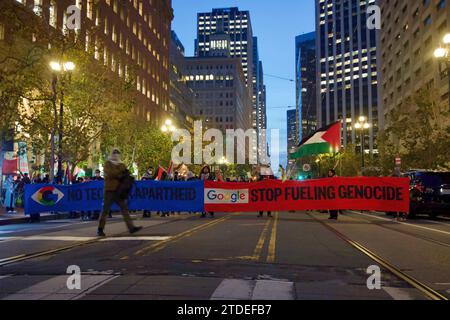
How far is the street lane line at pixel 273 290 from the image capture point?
537 cm

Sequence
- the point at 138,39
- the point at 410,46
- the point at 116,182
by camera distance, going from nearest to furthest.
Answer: the point at 116,182
the point at 138,39
the point at 410,46

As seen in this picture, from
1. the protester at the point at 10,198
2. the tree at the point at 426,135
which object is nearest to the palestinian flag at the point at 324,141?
the protester at the point at 10,198

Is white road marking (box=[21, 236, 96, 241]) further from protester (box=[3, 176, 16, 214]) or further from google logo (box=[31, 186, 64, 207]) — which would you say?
protester (box=[3, 176, 16, 214])

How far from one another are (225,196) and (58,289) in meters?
13.3

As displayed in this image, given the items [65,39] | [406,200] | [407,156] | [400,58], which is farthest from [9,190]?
[400,58]

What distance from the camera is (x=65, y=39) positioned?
25562 millimetres

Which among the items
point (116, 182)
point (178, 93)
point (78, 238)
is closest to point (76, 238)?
point (78, 238)

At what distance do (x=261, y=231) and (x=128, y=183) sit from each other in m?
3.93

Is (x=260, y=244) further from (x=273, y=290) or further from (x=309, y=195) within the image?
(x=309, y=195)

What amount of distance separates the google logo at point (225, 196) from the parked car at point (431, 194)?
7.22 meters

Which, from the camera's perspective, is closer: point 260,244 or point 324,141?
point 260,244

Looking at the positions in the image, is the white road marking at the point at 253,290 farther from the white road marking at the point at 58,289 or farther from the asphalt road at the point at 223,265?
the white road marking at the point at 58,289

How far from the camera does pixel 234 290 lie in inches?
224
